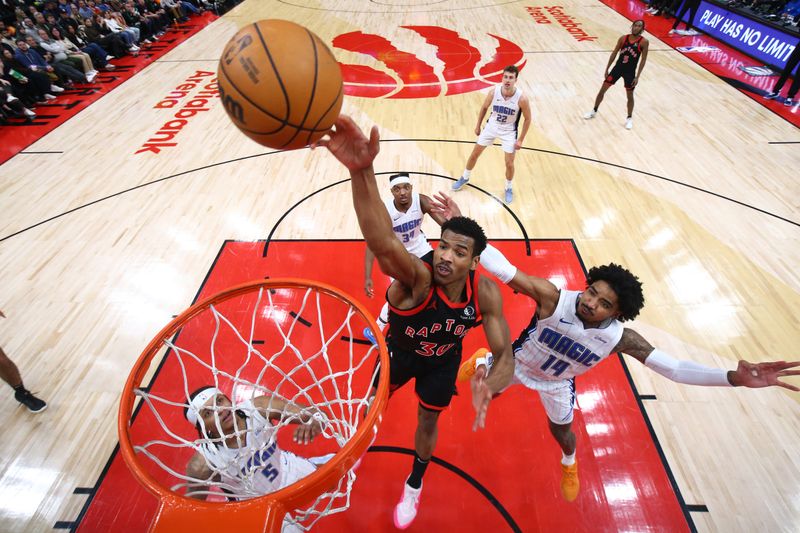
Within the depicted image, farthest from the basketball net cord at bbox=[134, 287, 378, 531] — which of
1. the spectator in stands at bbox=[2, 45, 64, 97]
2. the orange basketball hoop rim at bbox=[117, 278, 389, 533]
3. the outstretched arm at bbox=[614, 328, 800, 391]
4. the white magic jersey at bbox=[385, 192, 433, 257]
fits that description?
the spectator in stands at bbox=[2, 45, 64, 97]

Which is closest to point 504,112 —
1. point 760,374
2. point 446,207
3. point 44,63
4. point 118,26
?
point 446,207

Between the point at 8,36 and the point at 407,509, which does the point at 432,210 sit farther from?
the point at 8,36

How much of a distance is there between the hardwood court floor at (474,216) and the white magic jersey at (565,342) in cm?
89

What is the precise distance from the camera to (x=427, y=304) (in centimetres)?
223

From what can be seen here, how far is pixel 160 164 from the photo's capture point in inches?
256

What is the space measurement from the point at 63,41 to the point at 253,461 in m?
11.5

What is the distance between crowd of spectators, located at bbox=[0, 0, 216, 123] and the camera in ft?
26.2

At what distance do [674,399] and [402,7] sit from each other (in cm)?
1505

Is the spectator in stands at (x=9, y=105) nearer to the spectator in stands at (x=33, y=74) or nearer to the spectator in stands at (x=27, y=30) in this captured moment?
the spectator in stands at (x=33, y=74)

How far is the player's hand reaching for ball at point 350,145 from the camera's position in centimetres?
171

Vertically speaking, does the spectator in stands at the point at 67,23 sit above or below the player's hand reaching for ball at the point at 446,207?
below

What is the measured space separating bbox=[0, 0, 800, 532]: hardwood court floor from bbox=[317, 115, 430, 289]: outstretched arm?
6.50 ft

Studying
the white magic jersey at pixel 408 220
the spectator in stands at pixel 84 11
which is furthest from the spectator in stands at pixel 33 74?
the white magic jersey at pixel 408 220

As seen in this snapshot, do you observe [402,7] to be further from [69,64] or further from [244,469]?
[244,469]
